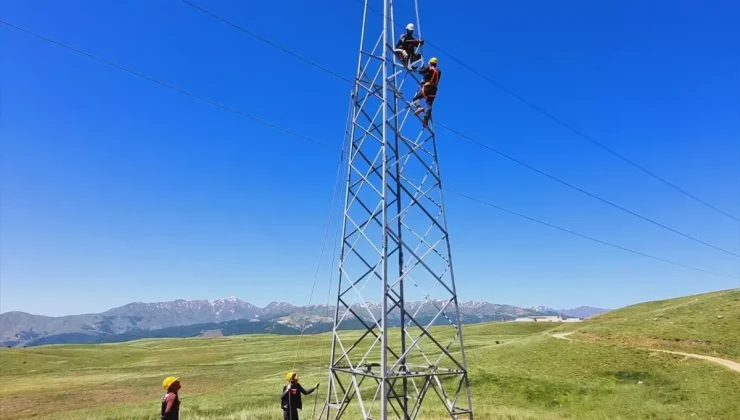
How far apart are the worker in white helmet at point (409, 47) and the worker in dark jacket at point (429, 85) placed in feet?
2.01

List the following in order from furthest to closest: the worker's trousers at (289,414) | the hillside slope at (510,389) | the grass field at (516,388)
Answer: the grass field at (516,388)
the hillside slope at (510,389)
the worker's trousers at (289,414)

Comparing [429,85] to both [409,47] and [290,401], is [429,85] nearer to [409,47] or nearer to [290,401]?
[409,47]

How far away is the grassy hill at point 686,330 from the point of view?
43031mm

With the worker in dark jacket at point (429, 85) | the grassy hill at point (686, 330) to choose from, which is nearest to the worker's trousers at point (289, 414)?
the worker in dark jacket at point (429, 85)

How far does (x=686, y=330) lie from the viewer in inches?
1909

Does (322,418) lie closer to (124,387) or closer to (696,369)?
(696,369)

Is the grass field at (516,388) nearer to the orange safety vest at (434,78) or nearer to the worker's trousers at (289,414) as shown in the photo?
the worker's trousers at (289,414)

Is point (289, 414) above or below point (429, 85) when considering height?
below

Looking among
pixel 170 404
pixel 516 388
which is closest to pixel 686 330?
pixel 516 388

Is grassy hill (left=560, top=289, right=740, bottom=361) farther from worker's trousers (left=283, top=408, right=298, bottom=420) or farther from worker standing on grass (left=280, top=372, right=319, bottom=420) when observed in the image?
worker's trousers (left=283, top=408, right=298, bottom=420)

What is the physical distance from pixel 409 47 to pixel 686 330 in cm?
4767

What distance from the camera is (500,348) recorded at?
5209 cm

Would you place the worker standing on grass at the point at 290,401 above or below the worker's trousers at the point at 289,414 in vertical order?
above

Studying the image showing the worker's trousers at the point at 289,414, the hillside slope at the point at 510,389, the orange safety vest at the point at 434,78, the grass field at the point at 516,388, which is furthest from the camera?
the grass field at the point at 516,388
